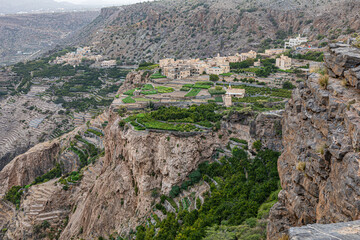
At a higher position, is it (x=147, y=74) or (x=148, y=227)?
(x=147, y=74)

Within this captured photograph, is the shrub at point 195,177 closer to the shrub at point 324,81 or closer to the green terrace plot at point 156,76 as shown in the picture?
the shrub at point 324,81

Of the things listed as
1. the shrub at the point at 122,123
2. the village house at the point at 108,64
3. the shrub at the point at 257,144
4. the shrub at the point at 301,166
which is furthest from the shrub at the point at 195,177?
the village house at the point at 108,64

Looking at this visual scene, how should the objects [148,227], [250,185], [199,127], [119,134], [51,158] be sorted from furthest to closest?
[51,158] < [119,134] < [199,127] < [148,227] < [250,185]

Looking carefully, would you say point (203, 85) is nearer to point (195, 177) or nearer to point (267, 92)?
point (267, 92)

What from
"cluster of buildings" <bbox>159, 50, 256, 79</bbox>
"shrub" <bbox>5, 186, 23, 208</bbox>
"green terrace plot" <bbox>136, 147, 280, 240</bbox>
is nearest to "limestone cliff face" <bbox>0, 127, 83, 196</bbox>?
"shrub" <bbox>5, 186, 23, 208</bbox>

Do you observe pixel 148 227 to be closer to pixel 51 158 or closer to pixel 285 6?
pixel 51 158

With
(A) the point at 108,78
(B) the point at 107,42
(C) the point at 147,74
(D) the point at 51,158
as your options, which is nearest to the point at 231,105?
(C) the point at 147,74

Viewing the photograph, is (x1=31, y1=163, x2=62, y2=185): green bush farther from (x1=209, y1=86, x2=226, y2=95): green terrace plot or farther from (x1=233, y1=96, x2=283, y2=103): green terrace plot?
(x1=233, y1=96, x2=283, y2=103): green terrace plot
